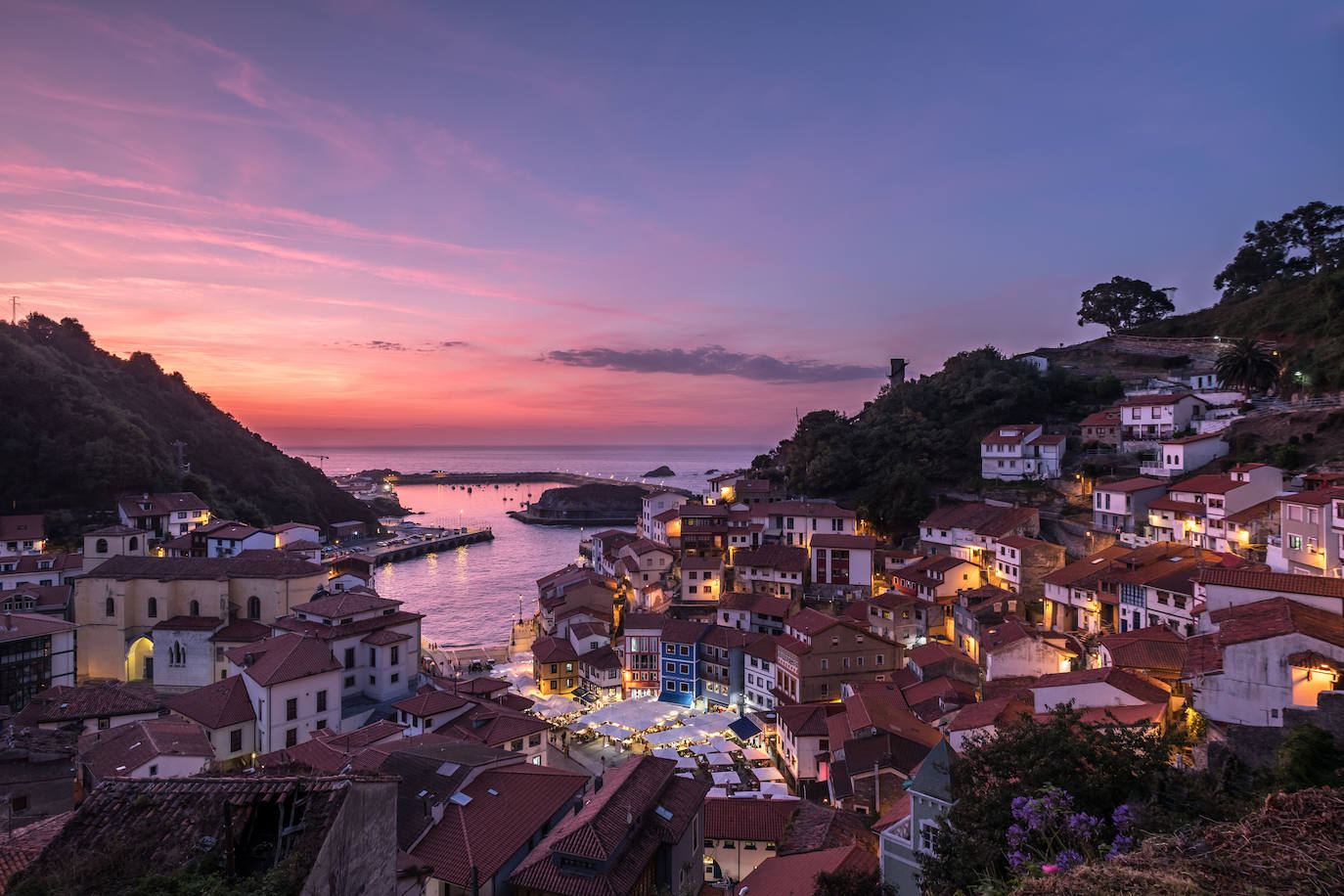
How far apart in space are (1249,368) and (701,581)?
30.7m

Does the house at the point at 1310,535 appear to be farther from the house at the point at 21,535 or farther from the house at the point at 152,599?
the house at the point at 21,535

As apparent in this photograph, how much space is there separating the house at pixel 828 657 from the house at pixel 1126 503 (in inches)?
457

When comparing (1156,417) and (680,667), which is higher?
(1156,417)

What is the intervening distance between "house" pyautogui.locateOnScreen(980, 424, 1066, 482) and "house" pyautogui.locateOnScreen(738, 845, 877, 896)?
29.2m

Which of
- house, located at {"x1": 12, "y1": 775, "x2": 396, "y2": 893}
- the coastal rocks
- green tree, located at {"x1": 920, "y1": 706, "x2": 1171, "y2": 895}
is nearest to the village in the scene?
house, located at {"x1": 12, "y1": 775, "x2": 396, "y2": 893}

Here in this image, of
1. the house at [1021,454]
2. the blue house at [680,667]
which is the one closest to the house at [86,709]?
the blue house at [680,667]

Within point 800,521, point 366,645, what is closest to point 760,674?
point 800,521

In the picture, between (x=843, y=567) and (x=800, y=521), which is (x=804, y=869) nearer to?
(x=843, y=567)

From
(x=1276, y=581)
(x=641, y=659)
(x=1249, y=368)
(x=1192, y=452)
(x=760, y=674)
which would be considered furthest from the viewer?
(x=1249, y=368)

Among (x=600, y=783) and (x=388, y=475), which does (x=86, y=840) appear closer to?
(x=600, y=783)

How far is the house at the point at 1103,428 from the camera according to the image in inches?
1407

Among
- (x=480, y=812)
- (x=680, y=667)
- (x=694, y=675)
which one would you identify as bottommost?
(x=694, y=675)

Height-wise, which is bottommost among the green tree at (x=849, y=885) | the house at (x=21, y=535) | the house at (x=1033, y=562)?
the green tree at (x=849, y=885)

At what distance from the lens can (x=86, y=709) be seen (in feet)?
56.5
